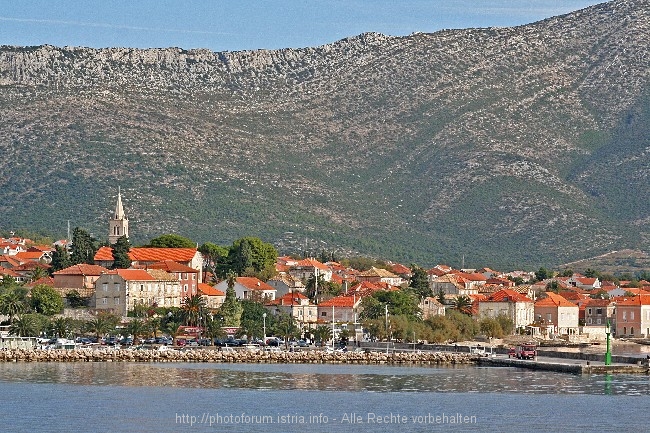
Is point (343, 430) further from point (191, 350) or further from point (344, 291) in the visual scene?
point (344, 291)

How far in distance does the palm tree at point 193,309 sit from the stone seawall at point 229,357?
564 inches

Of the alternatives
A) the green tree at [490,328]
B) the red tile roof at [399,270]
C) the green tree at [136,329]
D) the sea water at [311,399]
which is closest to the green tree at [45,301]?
the green tree at [136,329]

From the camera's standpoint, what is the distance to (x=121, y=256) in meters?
138

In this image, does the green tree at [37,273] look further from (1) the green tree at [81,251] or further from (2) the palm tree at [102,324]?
(2) the palm tree at [102,324]

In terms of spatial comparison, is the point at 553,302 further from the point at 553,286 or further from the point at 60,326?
the point at 60,326

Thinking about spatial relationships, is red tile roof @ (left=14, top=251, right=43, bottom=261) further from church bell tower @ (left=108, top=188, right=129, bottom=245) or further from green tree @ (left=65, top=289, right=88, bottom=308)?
green tree @ (left=65, top=289, right=88, bottom=308)

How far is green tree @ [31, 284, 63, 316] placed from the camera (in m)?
124

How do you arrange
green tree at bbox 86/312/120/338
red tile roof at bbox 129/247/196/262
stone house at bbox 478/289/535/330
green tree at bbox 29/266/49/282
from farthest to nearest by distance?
stone house at bbox 478/289/535/330, red tile roof at bbox 129/247/196/262, green tree at bbox 29/266/49/282, green tree at bbox 86/312/120/338

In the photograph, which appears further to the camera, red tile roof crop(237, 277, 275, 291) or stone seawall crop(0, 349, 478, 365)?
red tile roof crop(237, 277, 275, 291)

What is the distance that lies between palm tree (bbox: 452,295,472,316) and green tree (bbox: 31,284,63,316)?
33.4m

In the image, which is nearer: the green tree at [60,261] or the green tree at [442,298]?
the green tree at [60,261]

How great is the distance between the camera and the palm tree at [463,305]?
14189 cm

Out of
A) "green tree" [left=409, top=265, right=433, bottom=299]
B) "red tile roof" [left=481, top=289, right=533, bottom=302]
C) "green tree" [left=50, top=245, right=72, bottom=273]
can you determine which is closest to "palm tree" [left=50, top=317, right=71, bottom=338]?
"green tree" [left=50, top=245, right=72, bottom=273]

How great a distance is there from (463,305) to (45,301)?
36.0m
